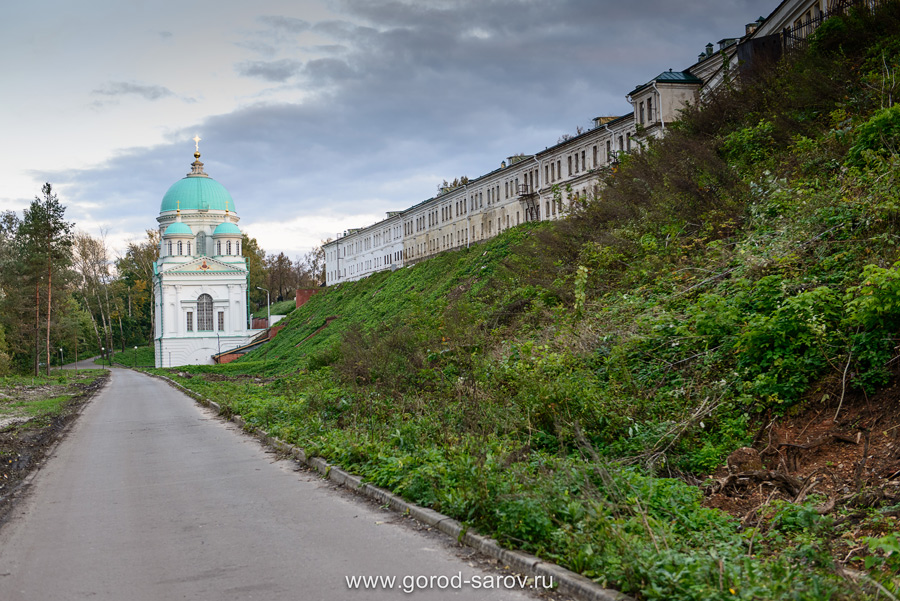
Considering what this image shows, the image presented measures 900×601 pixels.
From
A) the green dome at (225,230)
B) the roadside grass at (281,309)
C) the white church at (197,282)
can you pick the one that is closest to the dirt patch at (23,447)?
the white church at (197,282)

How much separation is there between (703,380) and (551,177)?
156 ft

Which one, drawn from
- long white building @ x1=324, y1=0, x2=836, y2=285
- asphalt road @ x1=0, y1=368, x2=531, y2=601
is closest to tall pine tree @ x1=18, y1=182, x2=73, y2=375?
long white building @ x1=324, y1=0, x2=836, y2=285

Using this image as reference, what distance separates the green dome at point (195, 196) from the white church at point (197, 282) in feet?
0.42

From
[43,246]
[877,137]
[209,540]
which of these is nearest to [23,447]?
[209,540]

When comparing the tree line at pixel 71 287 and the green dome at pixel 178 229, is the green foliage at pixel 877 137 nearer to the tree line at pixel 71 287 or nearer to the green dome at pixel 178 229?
the tree line at pixel 71 287

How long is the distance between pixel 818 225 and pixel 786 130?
7.59 metres

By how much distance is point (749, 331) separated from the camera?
1103cm

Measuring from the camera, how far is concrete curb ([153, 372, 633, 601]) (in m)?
5.94

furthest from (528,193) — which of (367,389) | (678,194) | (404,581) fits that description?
(404,581)

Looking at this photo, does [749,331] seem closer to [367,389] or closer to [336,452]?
[336,452]

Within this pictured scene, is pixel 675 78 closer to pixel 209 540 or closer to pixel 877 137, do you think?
pixel 877 137

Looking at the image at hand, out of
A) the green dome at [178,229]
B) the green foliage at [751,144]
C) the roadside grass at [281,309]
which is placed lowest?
the green foliage at [751,144]

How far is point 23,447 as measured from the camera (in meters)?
17.5

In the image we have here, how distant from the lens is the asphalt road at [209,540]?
21.6 ft
